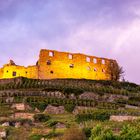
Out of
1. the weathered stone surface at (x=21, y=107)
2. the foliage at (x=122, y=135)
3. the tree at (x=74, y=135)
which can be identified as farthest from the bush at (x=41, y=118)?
the foliage at (x=122, y=135)

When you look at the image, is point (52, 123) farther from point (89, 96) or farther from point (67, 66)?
point (67, 66)

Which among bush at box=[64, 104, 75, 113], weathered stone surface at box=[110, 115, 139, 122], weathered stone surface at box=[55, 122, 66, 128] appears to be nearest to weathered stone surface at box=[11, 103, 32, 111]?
bush at box=[64, 104, 75, 113]

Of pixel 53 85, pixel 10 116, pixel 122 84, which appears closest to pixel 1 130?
pixel 10 116

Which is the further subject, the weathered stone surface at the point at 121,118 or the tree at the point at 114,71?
the tree at the point at 114,71

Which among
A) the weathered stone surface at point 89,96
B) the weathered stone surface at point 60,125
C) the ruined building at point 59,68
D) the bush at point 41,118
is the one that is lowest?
the weathered stone surface at point 60,125

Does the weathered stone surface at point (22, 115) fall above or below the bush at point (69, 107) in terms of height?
below

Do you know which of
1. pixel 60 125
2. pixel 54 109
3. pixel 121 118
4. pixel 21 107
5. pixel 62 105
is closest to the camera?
pixel 60 125

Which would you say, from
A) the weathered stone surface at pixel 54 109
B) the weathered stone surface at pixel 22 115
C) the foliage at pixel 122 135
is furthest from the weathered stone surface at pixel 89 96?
the foliage at pixel 122 135

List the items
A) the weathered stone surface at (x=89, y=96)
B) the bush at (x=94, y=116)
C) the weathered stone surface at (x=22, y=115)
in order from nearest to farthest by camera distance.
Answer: the bush at (x=94, y=116) → the weathered stone surface at (x=22, y=115) → the weathered stone surface at (x=89, y=96)

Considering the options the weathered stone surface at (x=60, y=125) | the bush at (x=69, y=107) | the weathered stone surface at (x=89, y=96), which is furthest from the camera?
the weathered stone surface at (x=89, y=96)

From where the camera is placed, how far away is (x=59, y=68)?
90.2 metres

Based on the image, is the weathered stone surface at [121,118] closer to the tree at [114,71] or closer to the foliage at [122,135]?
the foliage at [122,135]

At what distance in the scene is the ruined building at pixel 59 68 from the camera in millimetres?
89438

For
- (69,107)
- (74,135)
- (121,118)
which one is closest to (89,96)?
(69,107)
